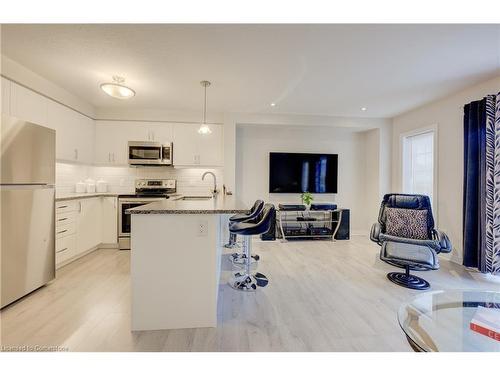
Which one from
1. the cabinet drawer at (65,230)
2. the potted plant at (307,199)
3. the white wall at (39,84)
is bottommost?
the cabinet drawer at (65,230)

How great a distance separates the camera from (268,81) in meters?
2.96

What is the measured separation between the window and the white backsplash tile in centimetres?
355

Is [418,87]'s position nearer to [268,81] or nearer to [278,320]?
[268,81]

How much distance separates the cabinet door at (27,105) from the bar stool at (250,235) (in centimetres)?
275

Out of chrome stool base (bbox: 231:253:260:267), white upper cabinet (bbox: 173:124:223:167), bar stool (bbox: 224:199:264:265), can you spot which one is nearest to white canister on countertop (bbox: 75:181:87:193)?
white upper cabinet (bbox: 173:124:223:167)

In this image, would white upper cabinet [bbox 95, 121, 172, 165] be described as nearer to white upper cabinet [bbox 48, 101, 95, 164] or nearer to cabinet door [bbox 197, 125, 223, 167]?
white upper cabinet [bbox 48, 101, 95, 164]

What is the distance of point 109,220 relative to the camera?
12.8 ft

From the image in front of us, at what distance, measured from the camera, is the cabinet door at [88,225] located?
3.41 metres

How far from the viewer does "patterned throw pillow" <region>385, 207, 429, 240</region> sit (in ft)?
10.00

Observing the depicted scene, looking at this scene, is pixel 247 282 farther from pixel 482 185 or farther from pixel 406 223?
pixel 482 185

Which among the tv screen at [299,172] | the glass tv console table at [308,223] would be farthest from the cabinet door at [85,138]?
the glass tv console table at [308,223]

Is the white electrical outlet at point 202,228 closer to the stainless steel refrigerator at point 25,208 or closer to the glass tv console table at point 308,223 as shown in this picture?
the stainless steel refrigerator at point 25,208

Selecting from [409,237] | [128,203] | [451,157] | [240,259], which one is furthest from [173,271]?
[451,157]
